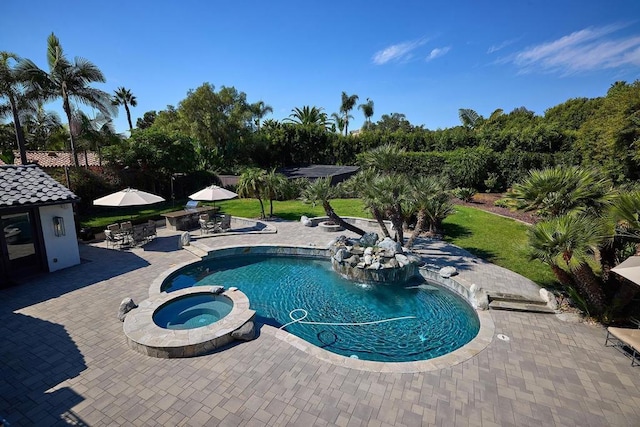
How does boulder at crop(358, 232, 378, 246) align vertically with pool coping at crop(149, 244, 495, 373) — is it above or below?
above

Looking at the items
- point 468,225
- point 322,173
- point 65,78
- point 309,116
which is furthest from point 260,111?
point 468,225

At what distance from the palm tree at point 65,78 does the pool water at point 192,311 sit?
55.1 feet

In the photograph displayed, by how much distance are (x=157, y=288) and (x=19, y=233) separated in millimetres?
5748

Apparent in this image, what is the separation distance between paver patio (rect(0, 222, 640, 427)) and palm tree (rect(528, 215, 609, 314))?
40.1 inches

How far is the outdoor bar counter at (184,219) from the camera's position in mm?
18344

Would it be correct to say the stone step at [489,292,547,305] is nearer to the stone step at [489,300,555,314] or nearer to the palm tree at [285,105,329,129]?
the stone step at [489,300,555,314]

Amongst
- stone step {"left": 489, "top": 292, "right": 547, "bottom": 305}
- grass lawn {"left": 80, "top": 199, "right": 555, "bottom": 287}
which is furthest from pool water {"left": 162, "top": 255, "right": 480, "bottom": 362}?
grass lawn {"left": 80, "top": 199, "right": 555, "bottom": 287}

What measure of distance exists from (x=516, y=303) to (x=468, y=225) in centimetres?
1020

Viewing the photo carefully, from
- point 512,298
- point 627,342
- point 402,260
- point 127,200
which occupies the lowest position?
point 512,298

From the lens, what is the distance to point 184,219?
18734mm

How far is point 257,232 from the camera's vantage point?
708 inches

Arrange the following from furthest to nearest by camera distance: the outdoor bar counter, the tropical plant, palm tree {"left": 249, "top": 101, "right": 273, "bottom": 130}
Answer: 1. palm tree {"left": 249, "top": 101, "right": 273, "bottom": 130}
2. the tropical plant
3. the outdoor bar counter

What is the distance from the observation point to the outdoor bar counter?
18.3m

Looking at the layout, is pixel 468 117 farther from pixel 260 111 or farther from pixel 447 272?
pixel 447 272
